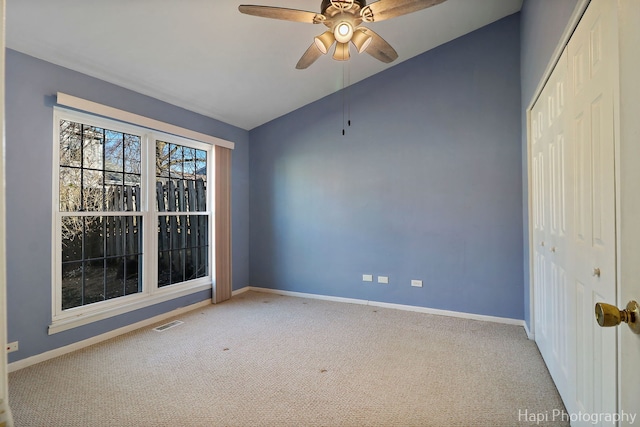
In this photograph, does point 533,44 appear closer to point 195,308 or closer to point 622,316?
point 622,316

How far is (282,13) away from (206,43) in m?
1.23

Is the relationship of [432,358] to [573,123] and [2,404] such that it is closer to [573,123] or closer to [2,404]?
[573,123]

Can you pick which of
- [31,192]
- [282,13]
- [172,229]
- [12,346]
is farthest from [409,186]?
[12,346]

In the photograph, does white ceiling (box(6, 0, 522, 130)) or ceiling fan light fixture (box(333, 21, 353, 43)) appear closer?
ceiling fan light fixture (box(333, 21, 353, 43))

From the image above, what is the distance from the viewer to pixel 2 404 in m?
0.49

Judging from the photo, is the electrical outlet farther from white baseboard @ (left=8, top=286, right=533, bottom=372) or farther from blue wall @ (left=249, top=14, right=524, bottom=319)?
blue wall @ (left=249, top=14, right=524, bottom=319)

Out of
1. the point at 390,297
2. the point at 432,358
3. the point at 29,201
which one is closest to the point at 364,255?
the point at 390,297

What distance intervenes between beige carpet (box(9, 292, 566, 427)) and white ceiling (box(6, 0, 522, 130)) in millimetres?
2651

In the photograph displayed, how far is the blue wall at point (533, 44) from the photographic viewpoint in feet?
6.32

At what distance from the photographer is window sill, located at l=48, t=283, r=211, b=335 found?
2.85m

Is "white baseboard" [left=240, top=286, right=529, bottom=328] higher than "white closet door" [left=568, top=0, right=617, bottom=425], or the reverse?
"white closet door" [left=568, top=0, right=617, bottom=425]

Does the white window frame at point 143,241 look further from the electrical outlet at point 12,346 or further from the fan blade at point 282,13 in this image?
the fan blade at point 282,13

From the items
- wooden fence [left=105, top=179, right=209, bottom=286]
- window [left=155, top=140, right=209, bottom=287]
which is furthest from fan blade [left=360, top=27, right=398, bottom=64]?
wooden fence [left=105, top=179, right=209, bottom=286]

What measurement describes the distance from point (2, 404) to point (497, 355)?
3.22 m
